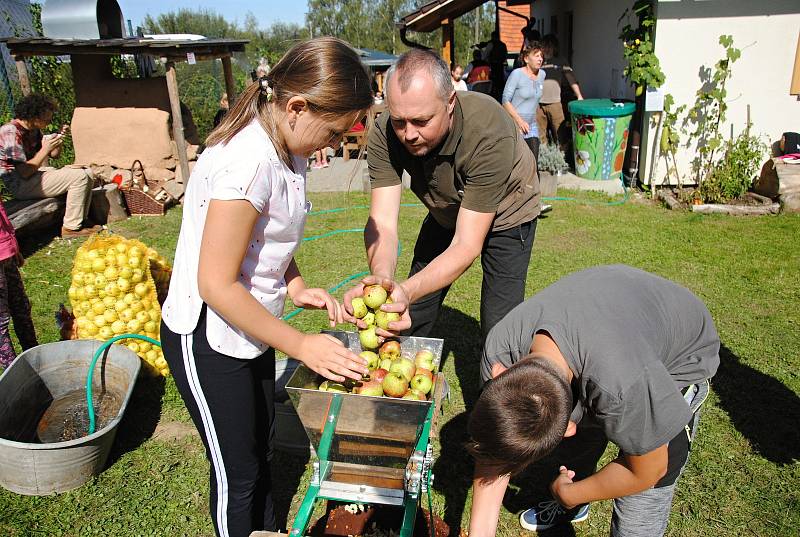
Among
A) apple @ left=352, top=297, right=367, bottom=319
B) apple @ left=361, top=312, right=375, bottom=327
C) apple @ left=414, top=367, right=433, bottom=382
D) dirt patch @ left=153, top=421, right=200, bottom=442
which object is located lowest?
dirt patch @ left=153, top=421, right=200, bottom=442

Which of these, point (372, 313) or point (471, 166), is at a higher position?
point (471, 166)

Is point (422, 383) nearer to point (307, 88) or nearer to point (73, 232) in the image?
point (307, 88)

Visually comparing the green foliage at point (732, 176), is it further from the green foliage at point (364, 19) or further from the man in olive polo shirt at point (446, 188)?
the green foliage at point (364, 19)

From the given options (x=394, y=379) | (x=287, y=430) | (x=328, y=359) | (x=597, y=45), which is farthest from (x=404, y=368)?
(x=597, y=45)

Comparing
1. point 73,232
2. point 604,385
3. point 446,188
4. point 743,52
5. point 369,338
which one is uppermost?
point 743,52

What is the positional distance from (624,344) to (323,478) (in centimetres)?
121

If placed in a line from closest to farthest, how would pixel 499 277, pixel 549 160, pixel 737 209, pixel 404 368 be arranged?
pixel 404 368
pixel 499 277
pixel 737 209
pixel 549 160

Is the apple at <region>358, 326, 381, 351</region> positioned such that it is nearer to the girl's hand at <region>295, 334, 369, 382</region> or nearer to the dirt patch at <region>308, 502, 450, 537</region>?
the girl's hand at <region>295, 334, 369, 382</region>

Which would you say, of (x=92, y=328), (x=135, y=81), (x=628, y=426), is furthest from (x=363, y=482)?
(x=135, y=81)

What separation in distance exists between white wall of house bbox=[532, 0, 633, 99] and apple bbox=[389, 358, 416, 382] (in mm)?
8926

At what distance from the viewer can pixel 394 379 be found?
7.04 feet

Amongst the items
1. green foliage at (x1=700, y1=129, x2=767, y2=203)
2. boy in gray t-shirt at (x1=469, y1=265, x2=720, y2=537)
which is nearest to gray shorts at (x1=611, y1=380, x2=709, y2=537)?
boy in gray t-shirt at (x1=469, y1=265, x2=720, y2=537)

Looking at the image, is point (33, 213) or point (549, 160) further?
point (549, 160)

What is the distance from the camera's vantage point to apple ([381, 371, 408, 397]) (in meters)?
2.13
